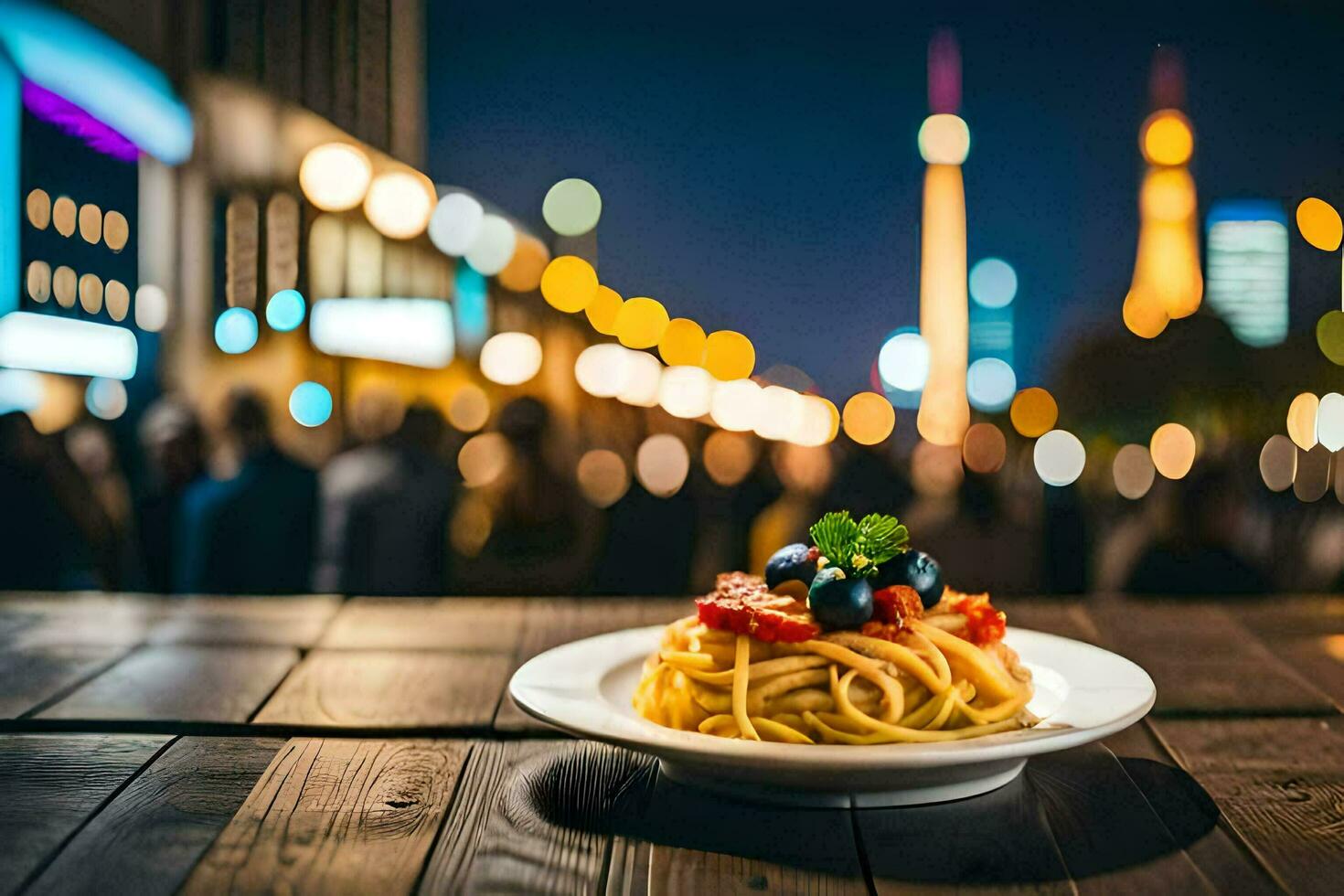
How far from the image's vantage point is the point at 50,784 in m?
1.12

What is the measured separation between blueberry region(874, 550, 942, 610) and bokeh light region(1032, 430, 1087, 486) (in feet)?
119

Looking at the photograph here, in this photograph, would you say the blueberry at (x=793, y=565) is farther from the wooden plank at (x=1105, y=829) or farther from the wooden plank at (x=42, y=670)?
the wooden plank at (x=42, y=670)

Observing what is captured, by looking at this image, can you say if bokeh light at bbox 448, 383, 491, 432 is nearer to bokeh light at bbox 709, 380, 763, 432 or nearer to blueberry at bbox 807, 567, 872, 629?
bokeh light at bbox 709, 380, 763, 432

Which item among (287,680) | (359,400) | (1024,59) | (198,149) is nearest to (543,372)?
(359,400)

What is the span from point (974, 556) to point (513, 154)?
16.0 feet

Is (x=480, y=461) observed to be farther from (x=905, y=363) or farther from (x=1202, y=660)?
(x=905, y=363)

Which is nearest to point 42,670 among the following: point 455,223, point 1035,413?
point 455,223

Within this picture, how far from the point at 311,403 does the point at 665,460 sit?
12.7m

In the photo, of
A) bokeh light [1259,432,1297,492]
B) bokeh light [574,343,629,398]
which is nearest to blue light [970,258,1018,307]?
bokeh light [1259,432,1297,492]

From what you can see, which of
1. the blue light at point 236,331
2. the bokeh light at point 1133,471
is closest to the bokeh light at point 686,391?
the blue light at point 236,331

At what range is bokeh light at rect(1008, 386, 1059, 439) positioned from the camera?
43906 millimetres

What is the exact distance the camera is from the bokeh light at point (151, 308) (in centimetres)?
795

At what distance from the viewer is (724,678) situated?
1.22 metres

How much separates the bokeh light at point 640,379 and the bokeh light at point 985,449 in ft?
61.9
